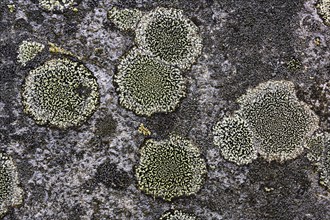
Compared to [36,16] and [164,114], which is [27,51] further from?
[164,114]

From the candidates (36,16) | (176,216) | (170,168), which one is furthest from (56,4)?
(176,216)

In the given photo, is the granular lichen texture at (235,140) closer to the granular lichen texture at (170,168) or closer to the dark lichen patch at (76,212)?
the granular lichen texture at (170,168)

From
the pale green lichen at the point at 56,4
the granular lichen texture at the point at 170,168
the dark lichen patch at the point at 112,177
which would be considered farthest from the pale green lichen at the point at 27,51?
the granular lichen texture at the point at 170,168

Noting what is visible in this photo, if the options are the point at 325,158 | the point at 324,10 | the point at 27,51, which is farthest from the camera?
the point at 324,10

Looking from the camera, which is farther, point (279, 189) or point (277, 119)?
point (279, 189)

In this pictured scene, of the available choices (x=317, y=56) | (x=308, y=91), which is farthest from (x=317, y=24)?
(x=308, y=91)

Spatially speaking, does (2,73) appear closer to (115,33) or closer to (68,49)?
(68,49)

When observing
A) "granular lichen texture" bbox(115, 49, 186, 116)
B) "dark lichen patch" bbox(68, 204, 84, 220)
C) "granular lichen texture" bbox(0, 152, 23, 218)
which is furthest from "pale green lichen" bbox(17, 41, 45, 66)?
"dark lichen patch" bbox(68, 204, 84, 220)
